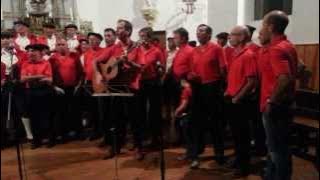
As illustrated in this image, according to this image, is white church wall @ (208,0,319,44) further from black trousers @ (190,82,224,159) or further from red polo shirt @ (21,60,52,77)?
red polo shirt @ (21,60,52,77)

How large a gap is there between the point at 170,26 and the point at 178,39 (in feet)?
13.1

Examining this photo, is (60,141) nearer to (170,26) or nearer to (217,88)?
(217,88)

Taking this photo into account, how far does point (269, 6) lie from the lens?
732 centimetres

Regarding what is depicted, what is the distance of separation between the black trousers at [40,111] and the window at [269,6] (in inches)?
131

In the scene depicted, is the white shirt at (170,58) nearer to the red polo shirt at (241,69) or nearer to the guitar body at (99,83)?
the guitar body at (99,83)

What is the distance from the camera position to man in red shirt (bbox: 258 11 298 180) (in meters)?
3.48

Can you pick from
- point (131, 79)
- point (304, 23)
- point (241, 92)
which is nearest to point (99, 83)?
point (131, 79)

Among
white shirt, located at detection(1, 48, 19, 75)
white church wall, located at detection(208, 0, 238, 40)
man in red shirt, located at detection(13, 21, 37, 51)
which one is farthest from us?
white church wall, located at detection(208, 0, 238, 40)

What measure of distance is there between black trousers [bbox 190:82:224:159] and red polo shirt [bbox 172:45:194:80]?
21.1 inches

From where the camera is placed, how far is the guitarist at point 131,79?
16.1 feet

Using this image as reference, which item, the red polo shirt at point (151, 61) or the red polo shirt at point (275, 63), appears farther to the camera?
the red polo shirt at point (151, 61)

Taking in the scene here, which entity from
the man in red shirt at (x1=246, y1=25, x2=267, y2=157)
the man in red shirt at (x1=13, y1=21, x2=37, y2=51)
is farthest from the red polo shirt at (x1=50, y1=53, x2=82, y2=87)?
the man in red shirt at (x1=246, y1=25, x2=267, y2=157)

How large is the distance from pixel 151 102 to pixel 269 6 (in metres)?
2.72

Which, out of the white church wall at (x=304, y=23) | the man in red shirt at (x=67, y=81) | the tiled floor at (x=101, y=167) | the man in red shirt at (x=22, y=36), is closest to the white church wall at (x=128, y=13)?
the man in red shirt at (x=22, y=36)
